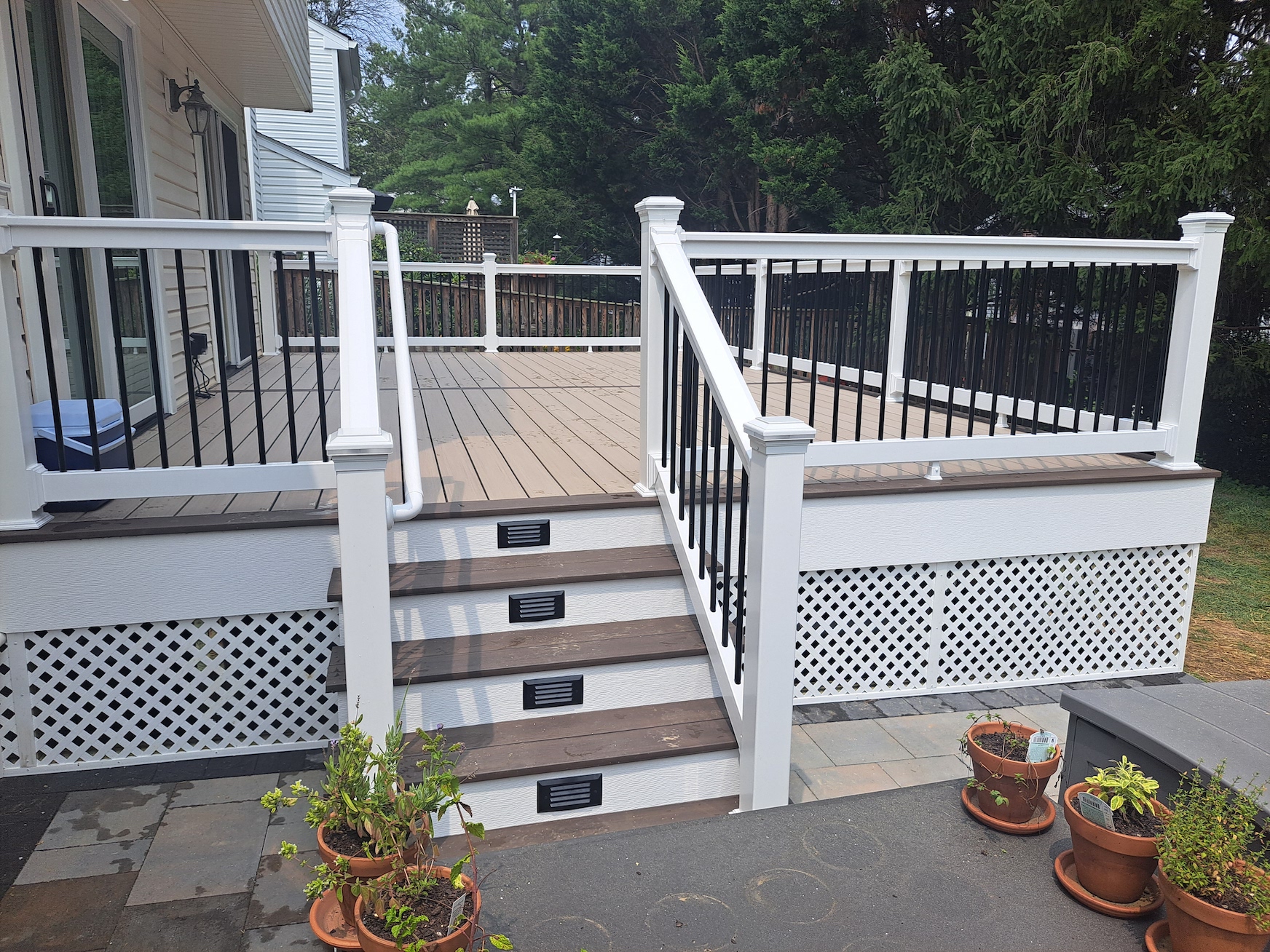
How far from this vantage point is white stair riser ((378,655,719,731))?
9.32 feet

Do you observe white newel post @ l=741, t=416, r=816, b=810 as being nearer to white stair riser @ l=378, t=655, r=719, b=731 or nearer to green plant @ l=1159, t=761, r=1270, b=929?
white stair riser @ l=378, t=655, r=719, b=731

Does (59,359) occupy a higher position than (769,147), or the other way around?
(769,147)

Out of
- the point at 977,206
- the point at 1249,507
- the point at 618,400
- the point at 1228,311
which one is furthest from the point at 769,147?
the point at 618,400

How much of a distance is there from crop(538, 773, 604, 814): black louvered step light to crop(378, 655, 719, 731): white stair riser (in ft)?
0.94

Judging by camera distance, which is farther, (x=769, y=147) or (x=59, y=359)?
(x=769, y=147)

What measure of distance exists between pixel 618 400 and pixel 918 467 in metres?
2.41

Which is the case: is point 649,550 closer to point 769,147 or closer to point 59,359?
point 59,359

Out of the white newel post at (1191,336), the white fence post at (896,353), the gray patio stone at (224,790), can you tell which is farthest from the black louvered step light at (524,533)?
the white fence post at (896,353)

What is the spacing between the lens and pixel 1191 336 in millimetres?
4004

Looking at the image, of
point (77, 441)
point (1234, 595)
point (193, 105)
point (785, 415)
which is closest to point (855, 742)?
point (785, 415)

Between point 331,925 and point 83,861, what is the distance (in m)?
1.17

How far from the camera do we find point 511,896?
6.89ft

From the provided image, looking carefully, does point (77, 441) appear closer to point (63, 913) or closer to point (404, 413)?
point (404, 413)

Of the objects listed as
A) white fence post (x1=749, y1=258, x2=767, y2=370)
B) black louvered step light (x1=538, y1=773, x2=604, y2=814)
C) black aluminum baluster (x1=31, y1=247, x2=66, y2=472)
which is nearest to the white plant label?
black louvered step light (x1=538, y1=773, x2=604, y2=814)
